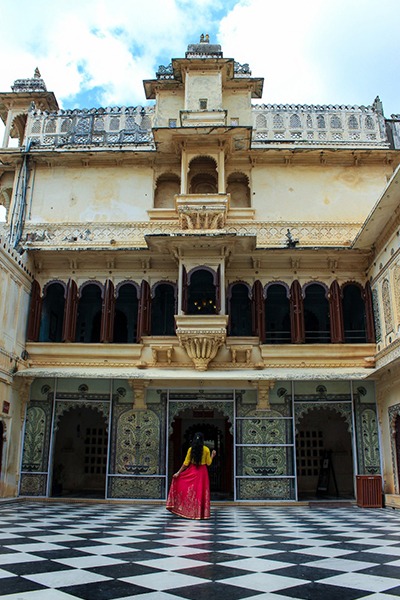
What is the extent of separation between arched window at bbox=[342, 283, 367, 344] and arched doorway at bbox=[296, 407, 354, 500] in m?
2.26

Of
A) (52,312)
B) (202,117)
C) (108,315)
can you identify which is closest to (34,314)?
(52,312)

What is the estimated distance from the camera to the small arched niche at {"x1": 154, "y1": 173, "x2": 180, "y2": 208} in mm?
14820

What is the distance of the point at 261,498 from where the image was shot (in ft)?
39.2

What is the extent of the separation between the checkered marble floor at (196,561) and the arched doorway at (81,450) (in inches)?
329

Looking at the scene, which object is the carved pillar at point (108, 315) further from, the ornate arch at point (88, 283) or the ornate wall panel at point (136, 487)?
the ornate wall panel at point (136, 487)

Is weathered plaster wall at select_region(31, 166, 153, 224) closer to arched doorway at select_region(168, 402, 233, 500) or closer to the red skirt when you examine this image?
arched doorway at select_region(168, 402, 233, 500)

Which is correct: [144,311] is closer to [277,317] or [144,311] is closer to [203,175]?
[277,317]

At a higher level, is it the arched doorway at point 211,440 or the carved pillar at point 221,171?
the carved pillar at point 221,171

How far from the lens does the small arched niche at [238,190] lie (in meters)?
14.8

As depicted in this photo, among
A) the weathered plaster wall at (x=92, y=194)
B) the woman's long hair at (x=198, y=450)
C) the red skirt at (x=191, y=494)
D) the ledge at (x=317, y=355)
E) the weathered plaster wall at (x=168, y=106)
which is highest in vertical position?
the weathered plaster wall at (x=168, y=106)

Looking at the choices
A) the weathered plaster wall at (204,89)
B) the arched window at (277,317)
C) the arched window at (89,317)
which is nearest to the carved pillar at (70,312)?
the arched window at (89,317)

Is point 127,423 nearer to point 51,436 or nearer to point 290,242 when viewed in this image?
point 51,436

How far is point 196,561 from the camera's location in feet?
13.5

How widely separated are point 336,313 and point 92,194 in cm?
728
